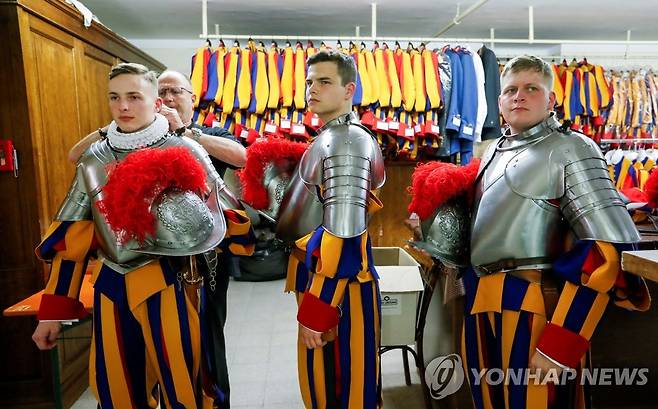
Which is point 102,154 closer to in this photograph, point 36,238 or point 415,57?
point 36,238

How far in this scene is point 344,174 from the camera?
54.9 inches

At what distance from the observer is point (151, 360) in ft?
4.83

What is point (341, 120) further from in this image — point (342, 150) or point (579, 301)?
point (579, 301)

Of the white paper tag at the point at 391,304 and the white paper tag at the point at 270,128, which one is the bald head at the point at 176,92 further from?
the white paper tag at the point at 270,128

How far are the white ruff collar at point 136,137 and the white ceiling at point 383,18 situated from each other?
290 cm

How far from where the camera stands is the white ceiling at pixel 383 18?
4.09m

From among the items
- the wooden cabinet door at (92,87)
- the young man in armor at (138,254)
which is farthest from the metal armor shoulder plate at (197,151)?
the wooden cabinet door at (92,87)

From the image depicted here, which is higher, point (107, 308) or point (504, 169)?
point (504, 169)

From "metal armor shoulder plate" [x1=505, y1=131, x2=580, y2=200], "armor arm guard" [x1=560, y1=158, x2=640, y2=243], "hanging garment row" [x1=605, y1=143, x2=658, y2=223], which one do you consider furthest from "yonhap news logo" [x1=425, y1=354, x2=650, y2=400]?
"hanging garment row" [x1=605, y1=143, x2=658, y2=223]

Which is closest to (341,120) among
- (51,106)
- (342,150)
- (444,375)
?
(342,150)

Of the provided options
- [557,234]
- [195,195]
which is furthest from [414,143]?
[195,195]

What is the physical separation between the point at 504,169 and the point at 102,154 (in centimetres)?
131

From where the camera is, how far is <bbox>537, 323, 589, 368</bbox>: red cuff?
1.34 m

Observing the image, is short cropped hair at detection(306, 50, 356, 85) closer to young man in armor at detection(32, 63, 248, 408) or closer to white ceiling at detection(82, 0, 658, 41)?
young man in armor at detection(32, 63, 248, 408)
